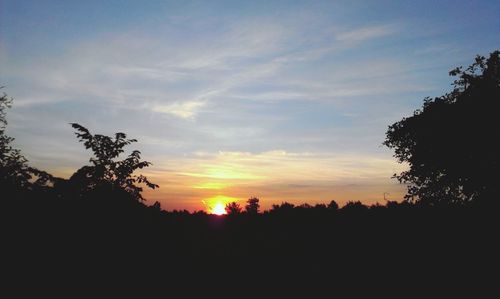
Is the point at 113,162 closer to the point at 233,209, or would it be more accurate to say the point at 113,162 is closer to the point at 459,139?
the point at 233,209

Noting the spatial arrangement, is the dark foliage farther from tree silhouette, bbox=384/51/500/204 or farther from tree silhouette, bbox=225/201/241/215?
tree silhouette, bbox=384/51/500/204

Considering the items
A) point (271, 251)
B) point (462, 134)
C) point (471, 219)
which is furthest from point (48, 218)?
point (462, 134)

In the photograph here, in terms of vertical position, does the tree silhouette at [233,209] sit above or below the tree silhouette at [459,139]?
below

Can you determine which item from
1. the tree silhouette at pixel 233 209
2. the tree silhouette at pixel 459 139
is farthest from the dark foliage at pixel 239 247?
the tree silhouette at pixel 459 139

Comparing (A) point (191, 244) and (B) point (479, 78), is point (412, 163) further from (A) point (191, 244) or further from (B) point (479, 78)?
(A) point (191, 244)

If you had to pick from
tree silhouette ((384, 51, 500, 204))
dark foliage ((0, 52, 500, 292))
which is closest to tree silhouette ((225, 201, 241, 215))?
dark foliage ((0, 52, 500, 292))

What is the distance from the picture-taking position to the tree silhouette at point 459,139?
101ft

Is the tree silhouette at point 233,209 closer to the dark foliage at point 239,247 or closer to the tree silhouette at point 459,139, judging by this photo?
the dark foliage at point 239,247

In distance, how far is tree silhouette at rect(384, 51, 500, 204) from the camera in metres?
30.8

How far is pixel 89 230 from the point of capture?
26.8 ft

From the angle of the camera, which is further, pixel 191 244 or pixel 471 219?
pixel 471 219

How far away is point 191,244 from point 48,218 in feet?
10.3

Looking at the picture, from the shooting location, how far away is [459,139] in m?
31.3

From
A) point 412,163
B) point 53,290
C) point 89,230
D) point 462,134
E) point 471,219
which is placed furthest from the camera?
point 412,163
